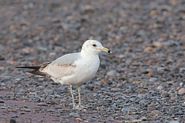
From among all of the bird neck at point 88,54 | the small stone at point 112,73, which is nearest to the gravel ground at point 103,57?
the small stone at point 112,73

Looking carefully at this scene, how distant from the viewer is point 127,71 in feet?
45.5

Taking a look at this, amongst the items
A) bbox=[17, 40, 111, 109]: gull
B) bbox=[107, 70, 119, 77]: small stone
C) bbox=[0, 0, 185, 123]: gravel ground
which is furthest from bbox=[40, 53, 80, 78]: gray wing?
bbox=[107, 70, 119, 77]: small stone

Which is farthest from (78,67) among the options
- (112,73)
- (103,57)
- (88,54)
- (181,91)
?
(103,57)

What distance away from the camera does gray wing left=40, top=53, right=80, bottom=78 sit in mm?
10227

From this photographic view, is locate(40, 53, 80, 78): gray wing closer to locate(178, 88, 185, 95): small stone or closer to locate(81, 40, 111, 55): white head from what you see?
locate(81, 40, 111, 55): white head

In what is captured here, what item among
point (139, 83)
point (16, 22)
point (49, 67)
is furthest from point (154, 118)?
point (16, 22)

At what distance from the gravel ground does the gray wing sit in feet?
1.50

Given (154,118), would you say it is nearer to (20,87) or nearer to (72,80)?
(72,80)

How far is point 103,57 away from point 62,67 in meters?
5.15

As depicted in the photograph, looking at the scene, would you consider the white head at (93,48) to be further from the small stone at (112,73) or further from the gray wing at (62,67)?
the small stone at (112,73)

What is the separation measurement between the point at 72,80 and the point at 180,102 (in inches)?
68.8

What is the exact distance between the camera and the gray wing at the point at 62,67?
10.2 metres

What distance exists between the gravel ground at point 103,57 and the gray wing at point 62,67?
1.50 ft

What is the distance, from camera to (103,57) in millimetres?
15477
